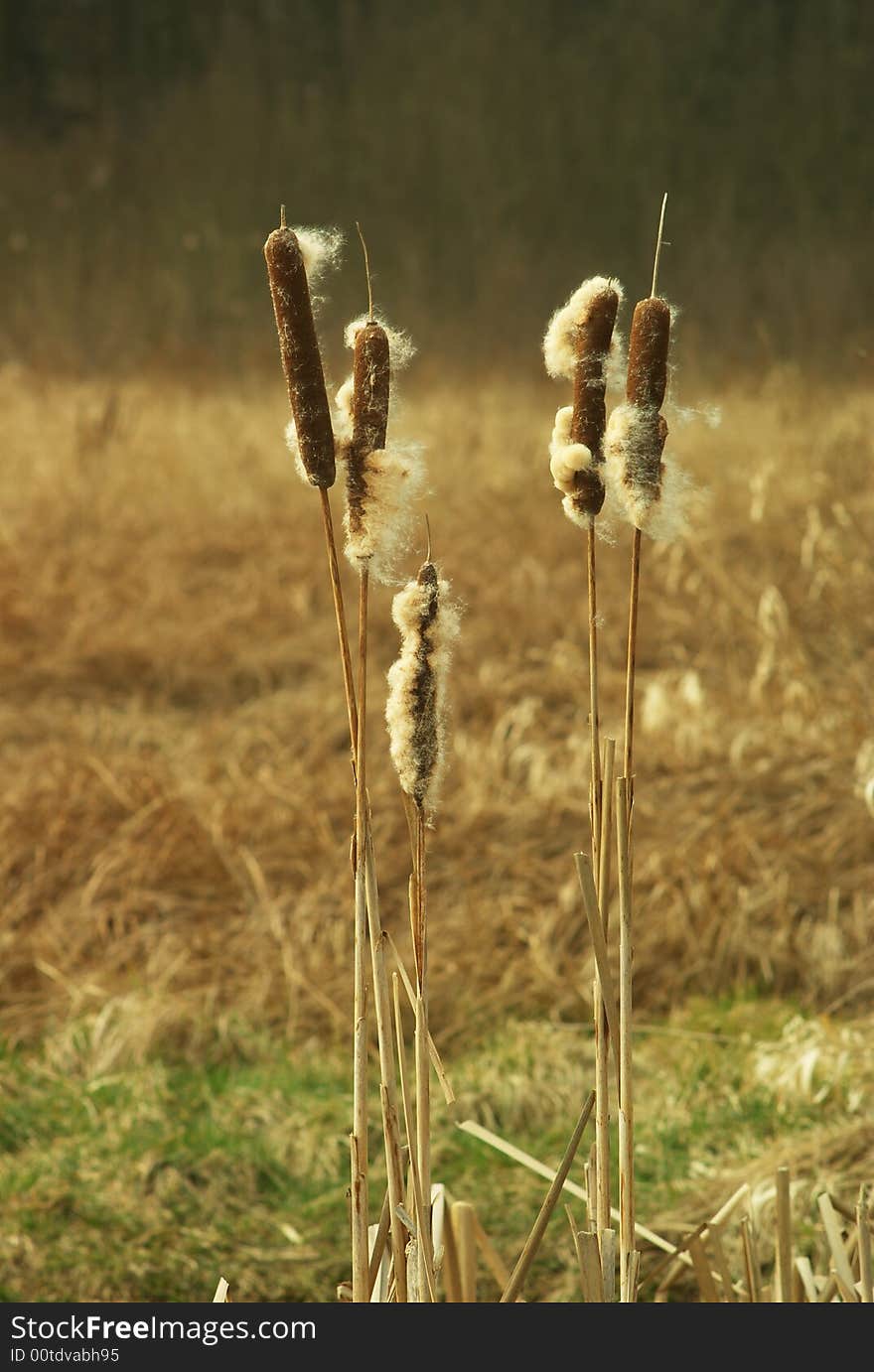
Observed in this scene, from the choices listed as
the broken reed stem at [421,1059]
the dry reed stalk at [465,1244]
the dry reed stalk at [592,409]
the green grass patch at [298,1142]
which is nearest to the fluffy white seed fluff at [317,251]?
the dry reed stalk at [592,409]

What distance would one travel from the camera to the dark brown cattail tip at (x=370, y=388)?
59cm

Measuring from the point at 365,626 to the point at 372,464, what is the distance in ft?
0.25

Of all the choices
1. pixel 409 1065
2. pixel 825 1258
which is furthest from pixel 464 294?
pixel 825 1258

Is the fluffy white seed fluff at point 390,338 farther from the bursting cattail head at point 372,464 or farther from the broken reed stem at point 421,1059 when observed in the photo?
the broken reed stem at point 421,1059

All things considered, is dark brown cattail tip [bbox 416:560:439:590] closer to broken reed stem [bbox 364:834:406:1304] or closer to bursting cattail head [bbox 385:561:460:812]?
bursting cattail head [bbox 385:561:460:812]

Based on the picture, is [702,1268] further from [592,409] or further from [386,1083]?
[592,409]

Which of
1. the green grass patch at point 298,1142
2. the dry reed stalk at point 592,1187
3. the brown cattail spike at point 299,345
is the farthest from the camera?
the green grass patch at point 298,1142

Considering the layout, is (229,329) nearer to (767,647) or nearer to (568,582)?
(568,582)

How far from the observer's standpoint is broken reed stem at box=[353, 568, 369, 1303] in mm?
606

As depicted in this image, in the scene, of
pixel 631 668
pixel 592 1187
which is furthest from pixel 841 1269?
pixel 631 668

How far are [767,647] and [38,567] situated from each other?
1544mm

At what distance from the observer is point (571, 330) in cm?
63

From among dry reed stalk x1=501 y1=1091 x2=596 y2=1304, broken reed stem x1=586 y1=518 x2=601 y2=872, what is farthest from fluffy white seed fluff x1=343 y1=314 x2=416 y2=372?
dry reed stalk x1=501 y1=1091 x2=596 y2=1304
